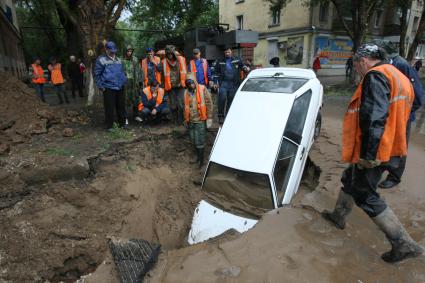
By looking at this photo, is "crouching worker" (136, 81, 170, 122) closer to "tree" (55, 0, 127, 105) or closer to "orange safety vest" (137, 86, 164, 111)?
"orange safety vest" (137, 86, 164, 111)

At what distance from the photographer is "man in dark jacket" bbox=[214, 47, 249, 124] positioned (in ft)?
25.1

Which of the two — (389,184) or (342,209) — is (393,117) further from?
(389,184)

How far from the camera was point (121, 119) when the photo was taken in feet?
22.0

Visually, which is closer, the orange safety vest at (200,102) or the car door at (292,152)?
the car door at (292,152)

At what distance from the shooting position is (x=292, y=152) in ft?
14.6

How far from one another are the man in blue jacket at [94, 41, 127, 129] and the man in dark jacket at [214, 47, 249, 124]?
252 cm

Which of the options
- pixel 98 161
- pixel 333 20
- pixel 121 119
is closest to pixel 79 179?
pixel 98 161

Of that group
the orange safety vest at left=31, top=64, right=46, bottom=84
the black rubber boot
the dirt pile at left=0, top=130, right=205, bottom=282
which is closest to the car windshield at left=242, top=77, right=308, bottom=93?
the black rubber boot

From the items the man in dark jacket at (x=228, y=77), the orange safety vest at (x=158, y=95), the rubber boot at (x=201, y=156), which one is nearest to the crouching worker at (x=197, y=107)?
the rubber boot at (x=201, y=156)

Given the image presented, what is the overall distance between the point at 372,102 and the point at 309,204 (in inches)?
69.8

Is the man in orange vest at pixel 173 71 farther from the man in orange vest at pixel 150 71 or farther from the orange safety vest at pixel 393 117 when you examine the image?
the orange safety vest at pixel 393 117

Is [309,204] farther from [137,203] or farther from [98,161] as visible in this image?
[98,161]

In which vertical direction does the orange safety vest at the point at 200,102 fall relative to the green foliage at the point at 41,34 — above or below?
below

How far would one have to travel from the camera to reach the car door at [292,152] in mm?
4215
